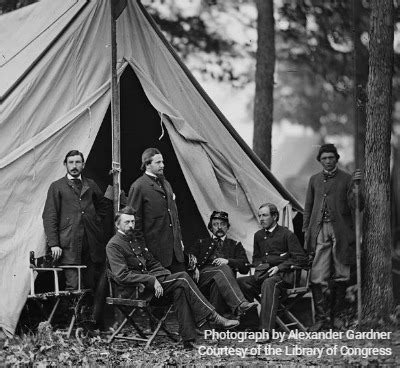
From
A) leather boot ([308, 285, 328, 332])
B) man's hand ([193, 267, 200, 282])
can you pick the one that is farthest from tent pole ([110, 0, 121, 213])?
leather boot ([308, 285, 328, 332])

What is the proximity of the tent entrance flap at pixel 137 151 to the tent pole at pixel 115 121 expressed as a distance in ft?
2.88

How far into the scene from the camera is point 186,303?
23.7 ft

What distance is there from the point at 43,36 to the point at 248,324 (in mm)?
3747

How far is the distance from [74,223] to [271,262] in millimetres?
1916

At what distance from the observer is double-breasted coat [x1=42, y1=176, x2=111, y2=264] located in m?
7.83

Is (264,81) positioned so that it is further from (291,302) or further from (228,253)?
(291,302)

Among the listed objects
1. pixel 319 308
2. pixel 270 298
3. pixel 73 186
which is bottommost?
pixel 319 308

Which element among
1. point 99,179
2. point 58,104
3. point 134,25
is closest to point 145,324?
point 99,179

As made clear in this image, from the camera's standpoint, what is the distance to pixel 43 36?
9055 millimetres

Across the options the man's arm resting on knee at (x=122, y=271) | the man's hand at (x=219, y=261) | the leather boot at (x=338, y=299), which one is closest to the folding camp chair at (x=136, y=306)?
the man's arm resting on knee at (x=122, y=271)

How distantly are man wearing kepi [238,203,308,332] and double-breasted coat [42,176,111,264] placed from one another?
1453 millimetres

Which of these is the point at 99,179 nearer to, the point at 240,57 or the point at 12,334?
the point at 12,334

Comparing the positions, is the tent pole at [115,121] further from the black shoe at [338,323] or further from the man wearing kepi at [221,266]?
the black shoe at [338,323]

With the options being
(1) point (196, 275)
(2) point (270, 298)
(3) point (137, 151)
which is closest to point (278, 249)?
(2) point (270, 298)
